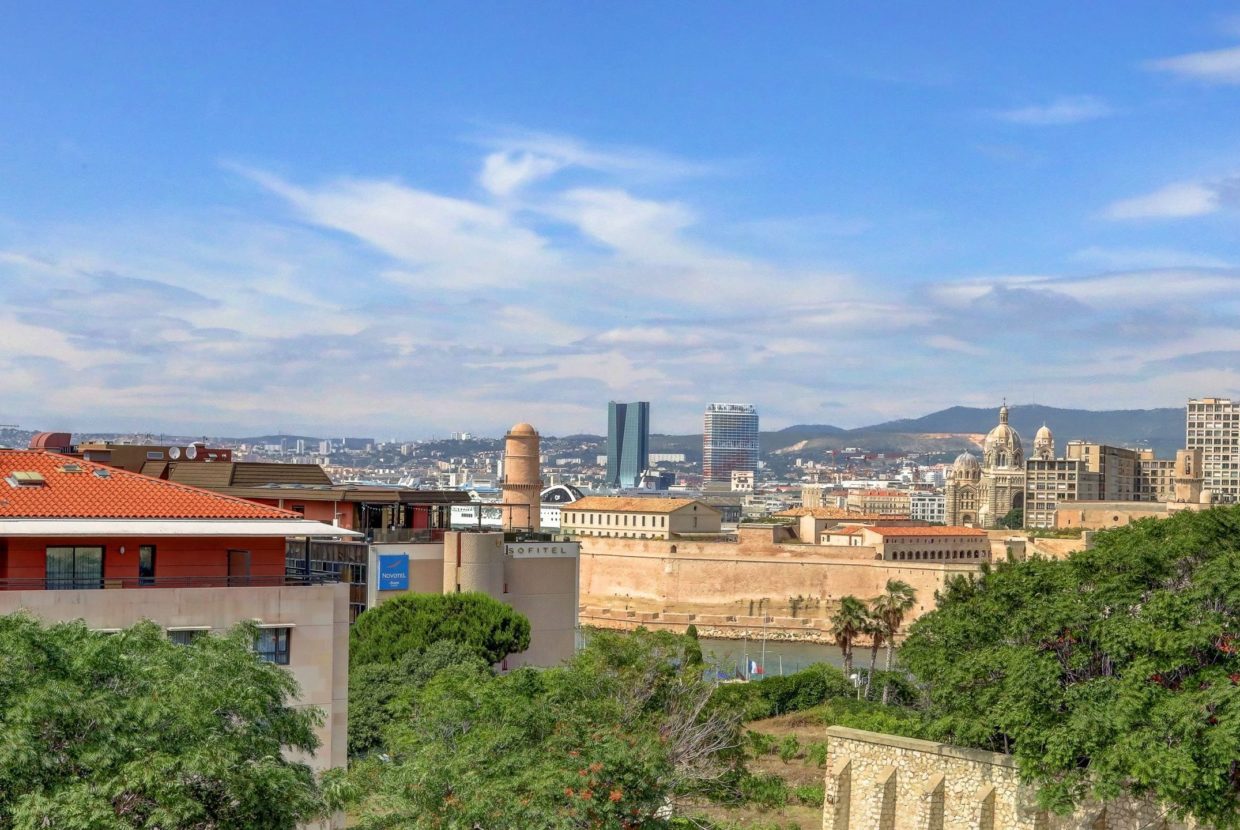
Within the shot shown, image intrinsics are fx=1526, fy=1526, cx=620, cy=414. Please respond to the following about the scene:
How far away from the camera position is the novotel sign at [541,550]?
45.5m

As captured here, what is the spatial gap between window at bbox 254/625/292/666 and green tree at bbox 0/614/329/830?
4.47 m

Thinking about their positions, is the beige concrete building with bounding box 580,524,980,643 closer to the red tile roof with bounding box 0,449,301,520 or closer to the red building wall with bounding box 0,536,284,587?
the red tile roof with bounding box 0,449,301,520

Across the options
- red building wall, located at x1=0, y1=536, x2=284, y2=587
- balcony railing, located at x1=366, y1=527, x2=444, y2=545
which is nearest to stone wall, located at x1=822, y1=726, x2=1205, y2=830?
red building wall, located at x1=0, y1=536, x2=284, y2=587

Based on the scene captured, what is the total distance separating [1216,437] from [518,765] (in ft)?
573

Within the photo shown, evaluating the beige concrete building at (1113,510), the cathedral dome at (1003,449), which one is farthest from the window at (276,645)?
the cathedral dome at (1003,449)

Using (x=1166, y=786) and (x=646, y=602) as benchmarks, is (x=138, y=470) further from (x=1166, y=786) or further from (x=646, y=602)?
(x=646, y=602)

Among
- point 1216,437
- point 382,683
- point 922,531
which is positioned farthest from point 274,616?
point 1216,437

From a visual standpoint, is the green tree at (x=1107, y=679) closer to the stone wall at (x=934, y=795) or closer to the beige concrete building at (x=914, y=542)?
the stone wall at (x=934, y=795)

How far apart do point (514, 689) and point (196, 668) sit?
19.2 feet

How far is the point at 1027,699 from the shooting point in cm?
1953

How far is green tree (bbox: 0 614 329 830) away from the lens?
11102 millimetres

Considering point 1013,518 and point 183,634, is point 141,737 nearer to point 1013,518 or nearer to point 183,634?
point 183,634

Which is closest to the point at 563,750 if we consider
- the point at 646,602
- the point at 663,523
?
the point at 646,602

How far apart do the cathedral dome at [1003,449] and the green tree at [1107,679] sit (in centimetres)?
14695
